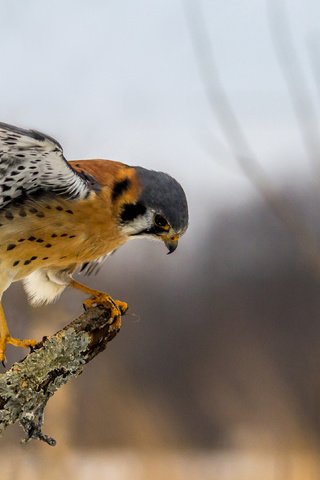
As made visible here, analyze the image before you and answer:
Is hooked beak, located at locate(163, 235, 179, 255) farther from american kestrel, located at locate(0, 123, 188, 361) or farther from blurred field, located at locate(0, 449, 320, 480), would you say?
blurred field, located at locate(0, 449, 320, 480)

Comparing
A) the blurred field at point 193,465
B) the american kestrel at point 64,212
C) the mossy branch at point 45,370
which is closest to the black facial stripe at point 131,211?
the american kestrel at point 64,212

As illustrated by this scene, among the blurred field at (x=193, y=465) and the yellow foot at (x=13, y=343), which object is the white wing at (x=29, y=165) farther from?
the blurred field at (x=193, y=465)

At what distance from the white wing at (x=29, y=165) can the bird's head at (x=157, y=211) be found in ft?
0.56

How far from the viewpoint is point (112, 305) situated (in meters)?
1.77

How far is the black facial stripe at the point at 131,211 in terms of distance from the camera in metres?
1.94

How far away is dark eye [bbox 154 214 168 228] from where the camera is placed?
73.7 inches

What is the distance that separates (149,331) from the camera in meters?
12.8

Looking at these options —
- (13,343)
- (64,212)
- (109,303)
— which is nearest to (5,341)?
(13,343)

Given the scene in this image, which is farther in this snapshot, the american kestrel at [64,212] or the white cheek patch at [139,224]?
the white cheek patch at [139,224]

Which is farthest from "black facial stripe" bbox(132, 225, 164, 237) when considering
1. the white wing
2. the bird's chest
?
the white wing

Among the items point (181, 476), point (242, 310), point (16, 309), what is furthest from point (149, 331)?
point (16, 309)

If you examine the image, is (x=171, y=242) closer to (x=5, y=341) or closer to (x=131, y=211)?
(x=131, y=211)

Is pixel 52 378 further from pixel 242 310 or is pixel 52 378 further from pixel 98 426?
pixel 242 310

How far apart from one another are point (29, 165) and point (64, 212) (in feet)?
0.75
